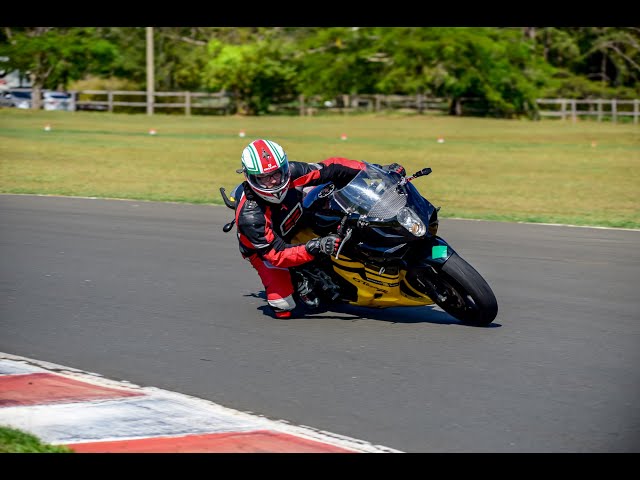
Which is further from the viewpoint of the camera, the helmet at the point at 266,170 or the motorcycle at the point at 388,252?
the helmet at the point at 266,170

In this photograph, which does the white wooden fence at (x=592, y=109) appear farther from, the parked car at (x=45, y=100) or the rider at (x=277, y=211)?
the rider at (x=277, y=211)

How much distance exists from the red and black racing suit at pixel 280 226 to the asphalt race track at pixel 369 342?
34 centimetres

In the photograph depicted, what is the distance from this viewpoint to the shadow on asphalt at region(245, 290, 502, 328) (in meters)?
8.16

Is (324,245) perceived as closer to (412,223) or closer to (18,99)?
(412,223)

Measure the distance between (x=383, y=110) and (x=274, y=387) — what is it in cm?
5578

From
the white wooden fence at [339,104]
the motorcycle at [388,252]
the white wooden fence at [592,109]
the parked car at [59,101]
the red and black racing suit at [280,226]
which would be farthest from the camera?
the white wooden fence at [339,104]

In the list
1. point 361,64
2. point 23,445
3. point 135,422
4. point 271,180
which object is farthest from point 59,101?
point 23,445

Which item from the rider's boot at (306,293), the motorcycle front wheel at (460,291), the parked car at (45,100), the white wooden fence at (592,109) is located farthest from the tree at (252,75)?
the motorcycle front wheel at (460,291)

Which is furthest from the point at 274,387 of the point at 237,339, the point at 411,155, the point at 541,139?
the point at 541,139

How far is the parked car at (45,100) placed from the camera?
5791 cm

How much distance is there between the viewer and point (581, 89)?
71.9 m

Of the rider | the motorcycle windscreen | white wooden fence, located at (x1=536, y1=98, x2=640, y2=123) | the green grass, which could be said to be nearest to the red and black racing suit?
the rider

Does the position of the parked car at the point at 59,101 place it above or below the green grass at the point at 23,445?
below

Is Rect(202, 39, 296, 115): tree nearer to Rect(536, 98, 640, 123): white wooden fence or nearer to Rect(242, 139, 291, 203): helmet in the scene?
Rect(536, 98, 640, 123): white wooden fence
